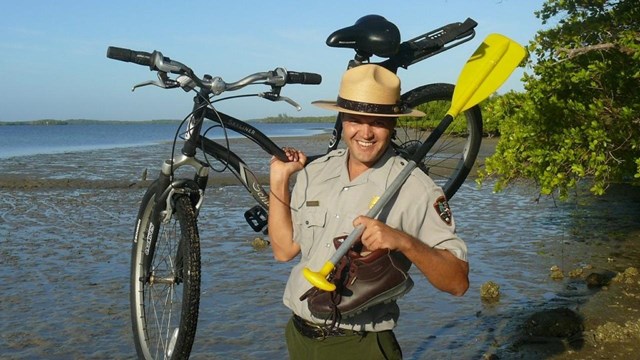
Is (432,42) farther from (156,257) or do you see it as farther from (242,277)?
(242,277)

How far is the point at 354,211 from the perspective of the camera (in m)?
3.22

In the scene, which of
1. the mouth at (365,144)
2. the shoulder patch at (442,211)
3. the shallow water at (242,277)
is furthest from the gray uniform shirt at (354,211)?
the shallow water at (242,277)

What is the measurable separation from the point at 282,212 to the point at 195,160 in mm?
903

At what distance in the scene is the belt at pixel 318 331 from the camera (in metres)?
3.18

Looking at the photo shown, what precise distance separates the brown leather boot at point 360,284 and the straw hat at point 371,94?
1.96 feet

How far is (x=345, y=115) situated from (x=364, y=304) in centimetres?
84

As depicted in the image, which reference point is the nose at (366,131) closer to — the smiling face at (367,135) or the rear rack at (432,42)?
the smiling face at (367,135)

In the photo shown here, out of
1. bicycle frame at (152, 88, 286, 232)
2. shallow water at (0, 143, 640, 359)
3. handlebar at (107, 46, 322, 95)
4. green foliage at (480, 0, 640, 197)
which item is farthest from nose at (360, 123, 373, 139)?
green foliage at (480, 0, 640, 197)

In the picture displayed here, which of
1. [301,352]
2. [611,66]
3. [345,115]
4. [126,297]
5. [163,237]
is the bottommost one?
[126,297]

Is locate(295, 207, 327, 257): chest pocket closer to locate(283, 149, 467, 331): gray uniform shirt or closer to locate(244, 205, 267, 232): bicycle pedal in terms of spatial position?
locate(283, 149, 467, 331): gray uniform shirt

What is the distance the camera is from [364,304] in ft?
9.64

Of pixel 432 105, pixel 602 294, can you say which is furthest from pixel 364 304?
pixel 602 294

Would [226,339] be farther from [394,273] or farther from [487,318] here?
[394,273]

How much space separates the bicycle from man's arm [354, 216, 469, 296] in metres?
0.66
